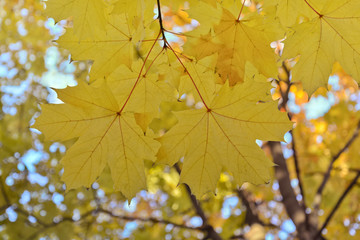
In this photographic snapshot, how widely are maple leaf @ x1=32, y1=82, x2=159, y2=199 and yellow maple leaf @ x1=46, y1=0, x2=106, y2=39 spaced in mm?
174

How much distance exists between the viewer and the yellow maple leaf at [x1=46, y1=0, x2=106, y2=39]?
1.05 m

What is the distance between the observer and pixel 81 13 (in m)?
1.05

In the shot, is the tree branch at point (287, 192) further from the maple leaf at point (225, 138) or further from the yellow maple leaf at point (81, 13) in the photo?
the yellow maple leaf at point (81, 13)

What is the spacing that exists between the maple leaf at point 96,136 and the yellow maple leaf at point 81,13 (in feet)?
0.57

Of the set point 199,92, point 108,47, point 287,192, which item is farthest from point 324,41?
point 287,192

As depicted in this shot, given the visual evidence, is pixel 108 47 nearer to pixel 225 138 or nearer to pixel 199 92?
pixel 199 92

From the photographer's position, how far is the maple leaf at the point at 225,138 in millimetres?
1108

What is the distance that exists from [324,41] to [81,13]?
77cm

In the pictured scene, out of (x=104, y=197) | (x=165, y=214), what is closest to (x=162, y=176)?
(x=165, y=214)

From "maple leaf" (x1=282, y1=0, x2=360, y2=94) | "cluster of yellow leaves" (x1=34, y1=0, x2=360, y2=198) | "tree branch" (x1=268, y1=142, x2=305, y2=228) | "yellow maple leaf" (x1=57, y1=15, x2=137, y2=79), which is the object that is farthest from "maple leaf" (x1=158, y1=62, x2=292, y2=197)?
"tree branch" (x1=268, y1=142, x2=305, y2=228)

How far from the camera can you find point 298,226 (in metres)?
2.58

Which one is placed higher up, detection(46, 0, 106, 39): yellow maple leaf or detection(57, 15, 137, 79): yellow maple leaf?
detection(46, 0, 106, 39): yellow maple leaf

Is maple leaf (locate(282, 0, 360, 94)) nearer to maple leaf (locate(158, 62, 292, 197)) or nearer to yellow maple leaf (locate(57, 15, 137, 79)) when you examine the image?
maple leaf (locate(158, 62, 292, 197))

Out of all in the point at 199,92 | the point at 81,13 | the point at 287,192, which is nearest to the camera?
the point at 81,13
